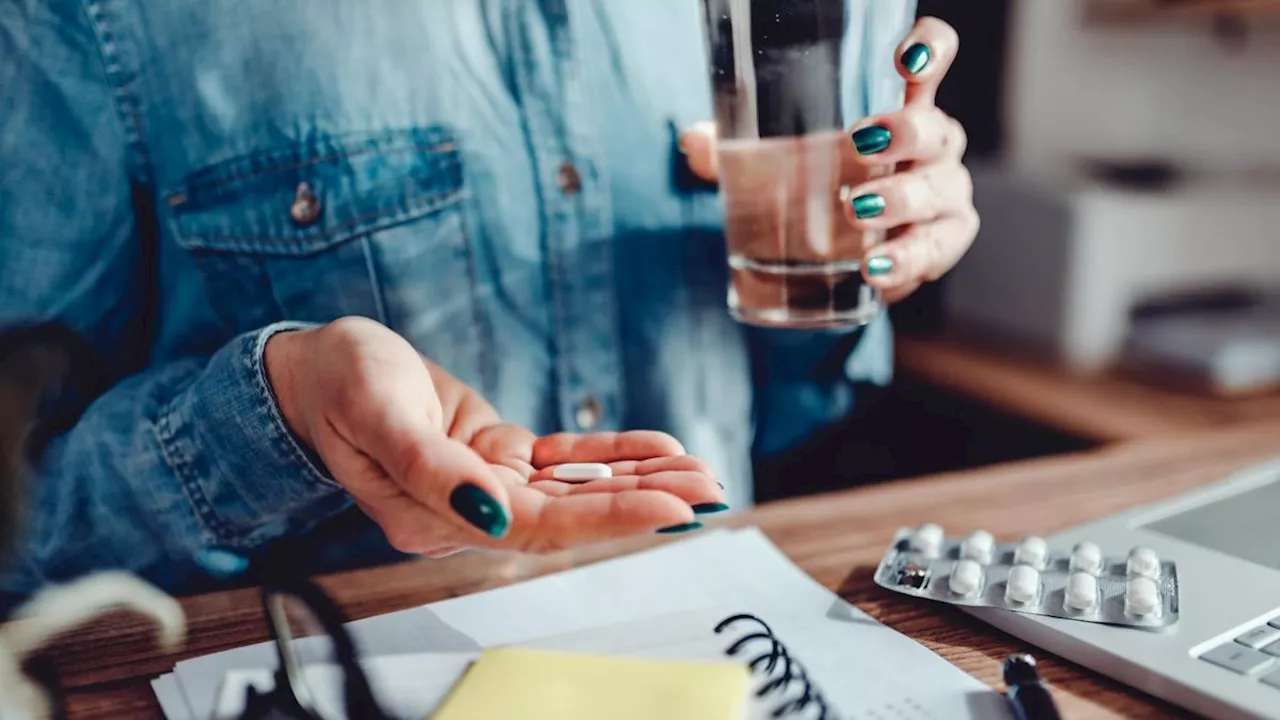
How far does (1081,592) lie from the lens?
0.34 m

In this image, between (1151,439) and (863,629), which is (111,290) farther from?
(1151,439)

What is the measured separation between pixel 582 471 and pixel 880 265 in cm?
16

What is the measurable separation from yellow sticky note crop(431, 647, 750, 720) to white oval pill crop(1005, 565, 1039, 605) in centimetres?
10

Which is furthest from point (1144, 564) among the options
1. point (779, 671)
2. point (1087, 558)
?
point (779, 671)

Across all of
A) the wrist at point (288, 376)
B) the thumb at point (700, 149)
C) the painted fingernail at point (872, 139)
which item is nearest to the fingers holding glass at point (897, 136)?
the painted fingernail at point (872, 139)

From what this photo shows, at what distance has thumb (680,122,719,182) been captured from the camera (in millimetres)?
485

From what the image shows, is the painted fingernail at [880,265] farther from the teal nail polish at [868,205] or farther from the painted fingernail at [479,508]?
the painted fingernail at [479,508]

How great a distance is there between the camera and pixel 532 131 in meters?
0.46

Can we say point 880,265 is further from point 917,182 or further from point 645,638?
point 645,638

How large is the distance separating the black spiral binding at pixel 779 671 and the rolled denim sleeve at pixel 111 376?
159mm

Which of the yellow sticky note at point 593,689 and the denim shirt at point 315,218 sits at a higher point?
the denim shirt at point 315,218

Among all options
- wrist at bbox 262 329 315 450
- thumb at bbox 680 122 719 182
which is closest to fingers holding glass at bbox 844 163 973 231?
thumb at bbox 680 122 719 182

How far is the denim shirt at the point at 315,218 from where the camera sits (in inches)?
14.9

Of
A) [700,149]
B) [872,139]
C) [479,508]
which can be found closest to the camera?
[479,508]
